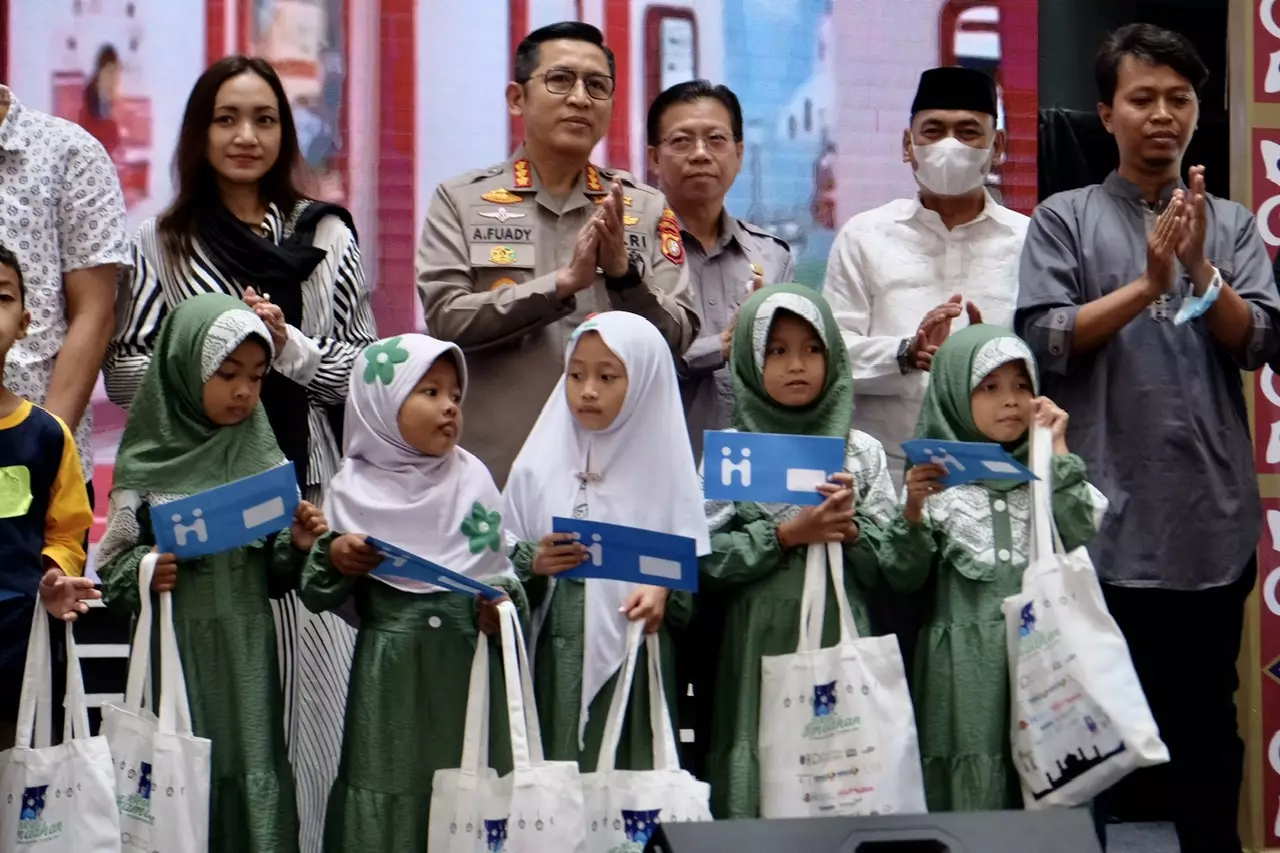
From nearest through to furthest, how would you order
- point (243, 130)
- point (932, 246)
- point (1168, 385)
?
point (243, 130) → point (1168, 385) → point (932, 246)

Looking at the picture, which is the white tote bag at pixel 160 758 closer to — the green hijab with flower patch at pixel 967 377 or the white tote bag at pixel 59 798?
the white tote bag at pixel 59 798

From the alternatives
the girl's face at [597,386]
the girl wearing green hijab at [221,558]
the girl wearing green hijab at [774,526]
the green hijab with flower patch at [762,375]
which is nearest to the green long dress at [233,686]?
the girl wearing green hijab at [221,558]

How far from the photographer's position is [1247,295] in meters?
4.25

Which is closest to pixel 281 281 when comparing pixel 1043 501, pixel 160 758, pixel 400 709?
pixel 400 709

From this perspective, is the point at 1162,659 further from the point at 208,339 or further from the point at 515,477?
Result: the point at 208,339

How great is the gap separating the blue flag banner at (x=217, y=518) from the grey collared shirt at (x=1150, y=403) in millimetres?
1951

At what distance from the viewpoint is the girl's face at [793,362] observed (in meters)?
3.72

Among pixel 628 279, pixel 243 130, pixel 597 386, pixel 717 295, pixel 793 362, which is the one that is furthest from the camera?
pixel 717 295

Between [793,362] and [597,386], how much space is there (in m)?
0.46

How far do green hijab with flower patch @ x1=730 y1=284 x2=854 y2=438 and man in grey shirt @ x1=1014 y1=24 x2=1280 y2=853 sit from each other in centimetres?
65

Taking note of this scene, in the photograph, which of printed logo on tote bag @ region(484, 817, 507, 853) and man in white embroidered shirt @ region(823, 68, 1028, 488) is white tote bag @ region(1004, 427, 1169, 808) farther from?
printed logo on tote bag @ region(484, 817, 507, 853)

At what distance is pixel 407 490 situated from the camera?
3531mm

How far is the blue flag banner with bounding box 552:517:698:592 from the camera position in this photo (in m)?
3.30

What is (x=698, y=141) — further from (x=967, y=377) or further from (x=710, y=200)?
(x=967, y=377)
